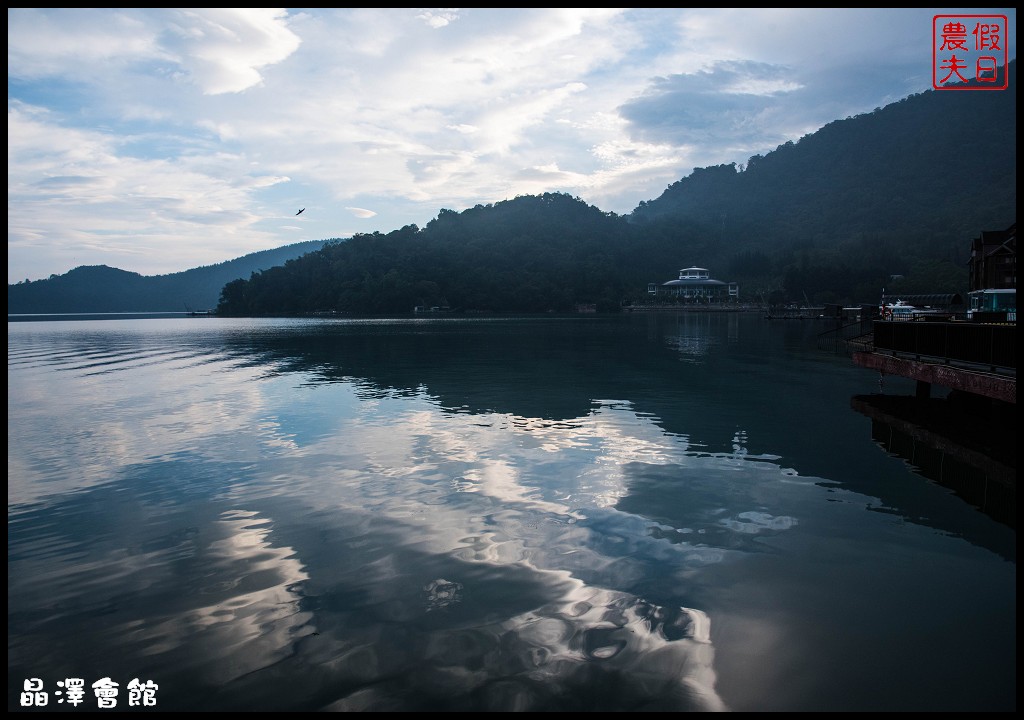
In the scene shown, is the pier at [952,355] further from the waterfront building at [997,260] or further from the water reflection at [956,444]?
the waterfront building at [997,260]

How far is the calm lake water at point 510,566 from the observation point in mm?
6410

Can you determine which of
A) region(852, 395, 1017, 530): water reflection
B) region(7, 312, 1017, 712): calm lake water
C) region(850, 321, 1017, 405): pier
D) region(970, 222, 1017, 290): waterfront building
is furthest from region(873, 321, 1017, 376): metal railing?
region(970, 222, 1017, 290): waterfront building

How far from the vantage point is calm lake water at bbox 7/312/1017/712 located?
6410 millimetres

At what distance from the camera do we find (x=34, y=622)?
7605 millimetres

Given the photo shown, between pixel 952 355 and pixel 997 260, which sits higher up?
pixel 997 260

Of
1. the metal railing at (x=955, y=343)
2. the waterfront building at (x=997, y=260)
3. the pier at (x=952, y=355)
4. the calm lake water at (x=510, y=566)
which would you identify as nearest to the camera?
the calm lake water at (x=510, y=566)

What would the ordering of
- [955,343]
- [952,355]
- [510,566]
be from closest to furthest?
[510,566] < [955,343] < [952,355]

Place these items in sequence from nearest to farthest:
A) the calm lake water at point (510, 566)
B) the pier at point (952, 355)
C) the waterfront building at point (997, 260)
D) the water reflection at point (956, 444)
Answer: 1. the calm lake water at point (510, 566)
2. the water reflection at point (956, 444)
3. the pier at point (952, 355)
4. the waterfront building at point (997, 260)

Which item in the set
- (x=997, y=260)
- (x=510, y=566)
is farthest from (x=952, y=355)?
(x=997, y=260)

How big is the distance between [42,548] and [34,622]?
295cm

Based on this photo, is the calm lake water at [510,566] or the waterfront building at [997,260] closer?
the calm lake water at [510,566]

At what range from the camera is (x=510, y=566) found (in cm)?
905

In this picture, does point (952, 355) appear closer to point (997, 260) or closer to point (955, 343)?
point (955, 343)

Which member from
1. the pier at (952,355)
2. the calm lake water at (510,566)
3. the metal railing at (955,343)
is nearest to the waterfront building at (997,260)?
the metal railing at (955,343)
